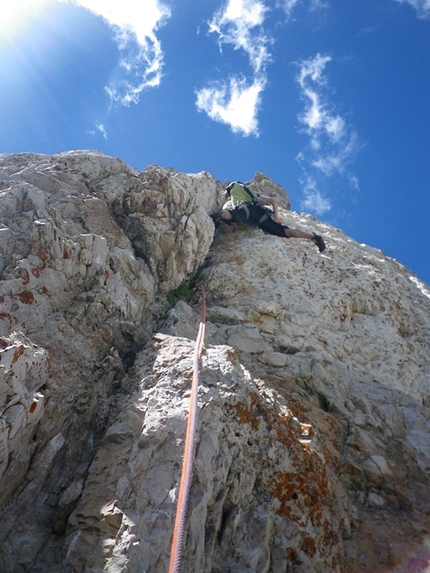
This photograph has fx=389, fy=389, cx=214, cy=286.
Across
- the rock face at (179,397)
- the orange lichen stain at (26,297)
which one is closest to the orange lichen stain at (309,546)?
the rock face at (179,397)

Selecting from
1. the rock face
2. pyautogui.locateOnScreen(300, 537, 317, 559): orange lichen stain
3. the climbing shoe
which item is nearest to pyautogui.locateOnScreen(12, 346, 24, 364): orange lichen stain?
the rock face

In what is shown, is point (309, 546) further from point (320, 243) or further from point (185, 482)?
point (320, 243)

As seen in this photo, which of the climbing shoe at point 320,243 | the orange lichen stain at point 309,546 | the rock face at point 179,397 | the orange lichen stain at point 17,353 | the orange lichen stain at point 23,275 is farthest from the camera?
the climbing shoe at point 320,243

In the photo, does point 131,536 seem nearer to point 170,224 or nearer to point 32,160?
point 170,224

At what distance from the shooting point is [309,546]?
4.64 metres

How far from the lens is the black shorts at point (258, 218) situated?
12.2m

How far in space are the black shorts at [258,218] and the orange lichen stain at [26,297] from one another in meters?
7.77

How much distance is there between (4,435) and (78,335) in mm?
2224

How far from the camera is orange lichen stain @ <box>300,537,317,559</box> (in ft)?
15.1

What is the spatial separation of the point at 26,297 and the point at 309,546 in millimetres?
5228

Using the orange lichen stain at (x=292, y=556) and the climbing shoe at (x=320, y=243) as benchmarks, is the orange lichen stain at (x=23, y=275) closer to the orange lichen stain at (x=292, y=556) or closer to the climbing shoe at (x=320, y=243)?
the orange lichen stain at (x=292, y=556)

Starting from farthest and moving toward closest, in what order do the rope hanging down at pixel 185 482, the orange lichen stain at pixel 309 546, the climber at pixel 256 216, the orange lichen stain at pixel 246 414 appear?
the climber at pixel 256 216 → the orange lichen stain at pixel 246 414 → the orange lichen stain at pixel 309 546 → the rope hanging down at pixel 185 482

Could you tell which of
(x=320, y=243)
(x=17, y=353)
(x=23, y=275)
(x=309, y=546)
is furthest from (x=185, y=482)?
(x=320, y=243)

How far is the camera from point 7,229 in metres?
6.67
